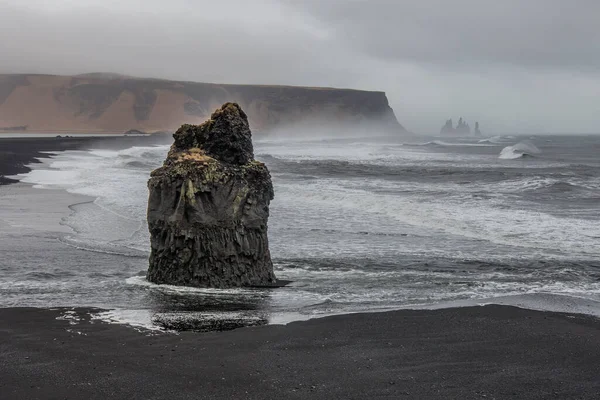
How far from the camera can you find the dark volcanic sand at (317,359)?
6.10 meters

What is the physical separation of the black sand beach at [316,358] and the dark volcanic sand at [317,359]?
0.4 inches

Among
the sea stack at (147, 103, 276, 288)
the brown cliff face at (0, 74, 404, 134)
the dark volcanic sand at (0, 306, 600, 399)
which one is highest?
the brown cliff face at (0, 74, 404, 134)

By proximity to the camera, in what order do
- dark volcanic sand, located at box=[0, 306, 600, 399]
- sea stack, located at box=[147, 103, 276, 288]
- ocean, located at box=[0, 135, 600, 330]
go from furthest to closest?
sea stack, located at box=[147, 103, 276, 288] → ocean, located at box=[0, 135, 600, 330] → dark volcanic sand, located at box=[0, 306, 600, 399]

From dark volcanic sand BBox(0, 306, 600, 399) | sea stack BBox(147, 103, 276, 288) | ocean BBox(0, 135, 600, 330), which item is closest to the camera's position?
dark volcanic sand BBox(0, 306, 600, 399)

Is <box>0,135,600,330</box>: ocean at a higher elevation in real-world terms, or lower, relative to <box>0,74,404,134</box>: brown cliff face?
lower

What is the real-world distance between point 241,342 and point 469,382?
243 centimetres

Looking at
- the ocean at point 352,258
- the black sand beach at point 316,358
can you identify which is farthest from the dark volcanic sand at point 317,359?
the ocean at point 352,258

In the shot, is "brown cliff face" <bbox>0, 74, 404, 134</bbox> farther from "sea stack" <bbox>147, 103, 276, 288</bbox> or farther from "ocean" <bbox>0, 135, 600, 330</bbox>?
"sea stack" <bbox>147, 103, 276, 288</bbox>

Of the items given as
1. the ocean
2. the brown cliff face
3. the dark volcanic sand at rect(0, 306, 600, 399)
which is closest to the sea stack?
the ocean

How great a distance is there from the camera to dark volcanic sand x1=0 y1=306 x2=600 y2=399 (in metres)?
6.10

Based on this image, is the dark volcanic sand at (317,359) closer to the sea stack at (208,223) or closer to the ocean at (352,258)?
the ocean at (352,258)

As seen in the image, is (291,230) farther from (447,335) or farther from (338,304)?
(447,335)

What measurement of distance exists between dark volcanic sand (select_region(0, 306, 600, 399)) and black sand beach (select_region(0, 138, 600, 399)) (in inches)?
0.4

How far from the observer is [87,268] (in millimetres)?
11156
